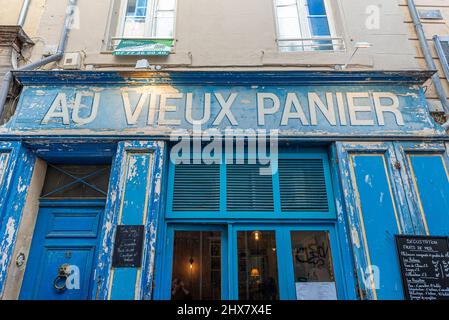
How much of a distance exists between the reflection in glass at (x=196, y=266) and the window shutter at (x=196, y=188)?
34 cm

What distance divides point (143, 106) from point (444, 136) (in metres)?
4.00

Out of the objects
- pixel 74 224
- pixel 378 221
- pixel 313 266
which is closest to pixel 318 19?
pixel 378 221

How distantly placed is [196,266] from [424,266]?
2.56 meters

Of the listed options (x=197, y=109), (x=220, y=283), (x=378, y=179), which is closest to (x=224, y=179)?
(x=197, y=109)

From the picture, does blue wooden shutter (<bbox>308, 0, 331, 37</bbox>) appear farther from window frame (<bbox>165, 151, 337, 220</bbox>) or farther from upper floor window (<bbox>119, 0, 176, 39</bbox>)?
window frame (<bbox>165, 151, 337, 220</bbox>)

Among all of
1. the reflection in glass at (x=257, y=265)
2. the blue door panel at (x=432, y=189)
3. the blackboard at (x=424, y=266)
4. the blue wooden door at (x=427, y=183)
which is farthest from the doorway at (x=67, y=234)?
the blue door panel at (x=432, y=189)

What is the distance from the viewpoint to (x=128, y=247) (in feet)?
11.1

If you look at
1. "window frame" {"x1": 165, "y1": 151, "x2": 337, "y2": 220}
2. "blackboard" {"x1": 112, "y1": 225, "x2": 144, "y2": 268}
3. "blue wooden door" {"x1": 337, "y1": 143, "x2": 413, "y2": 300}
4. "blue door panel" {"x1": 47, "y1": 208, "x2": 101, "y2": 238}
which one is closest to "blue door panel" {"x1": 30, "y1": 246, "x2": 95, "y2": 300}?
"blue door panel" {"x1": 47, "y1": 208, "x2": 101, "y2": 238}

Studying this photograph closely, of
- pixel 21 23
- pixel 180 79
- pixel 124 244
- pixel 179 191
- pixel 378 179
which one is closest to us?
pixel 124 244

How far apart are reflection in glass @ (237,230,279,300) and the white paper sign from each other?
0.90ft

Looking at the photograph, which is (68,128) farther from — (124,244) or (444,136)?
(444,136)

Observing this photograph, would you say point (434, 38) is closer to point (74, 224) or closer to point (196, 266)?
point (196, 266)

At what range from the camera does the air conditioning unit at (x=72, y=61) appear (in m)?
4.40

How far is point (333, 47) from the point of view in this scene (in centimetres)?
483
